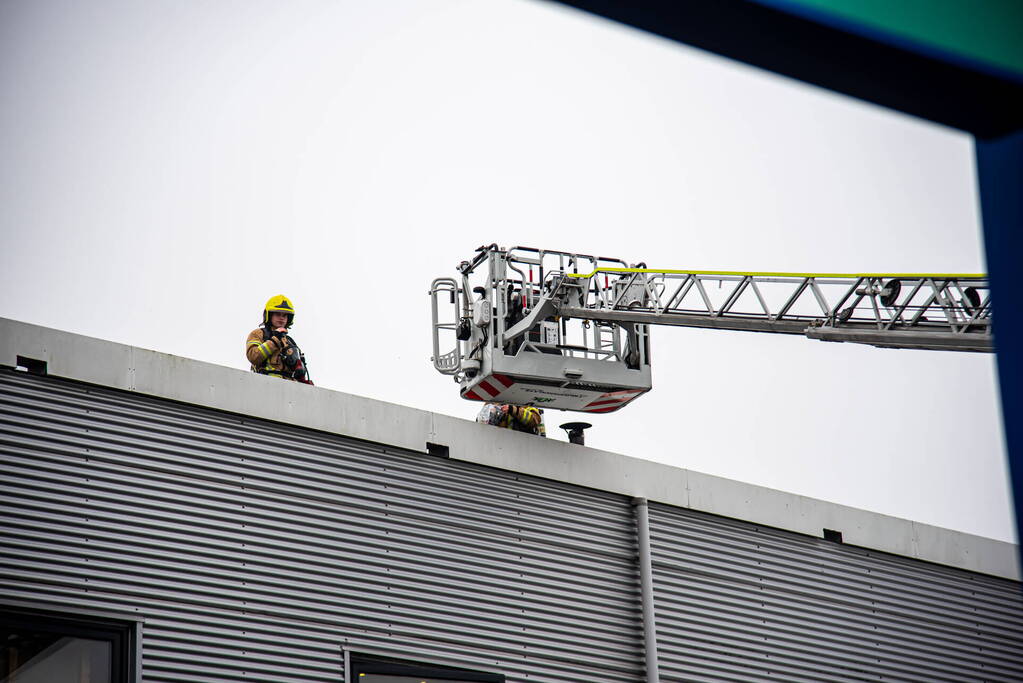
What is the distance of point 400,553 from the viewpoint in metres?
12.7

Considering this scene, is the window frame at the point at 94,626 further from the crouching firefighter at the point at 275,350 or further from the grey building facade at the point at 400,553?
the crouching firefighter at the point at 275,350

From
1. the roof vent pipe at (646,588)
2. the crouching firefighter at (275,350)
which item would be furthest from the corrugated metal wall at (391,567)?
the crouching firefighter at (275,350)

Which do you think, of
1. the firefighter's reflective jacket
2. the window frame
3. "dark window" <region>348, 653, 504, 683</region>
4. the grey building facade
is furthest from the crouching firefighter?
the window frame

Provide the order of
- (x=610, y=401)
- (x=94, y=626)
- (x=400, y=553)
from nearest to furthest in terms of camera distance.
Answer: (x=94, y=626), (x=400, y=553), (x=610, y=401)

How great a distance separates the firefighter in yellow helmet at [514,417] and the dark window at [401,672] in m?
5.06

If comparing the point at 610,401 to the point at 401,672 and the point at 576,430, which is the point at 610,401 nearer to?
the point at 576,430

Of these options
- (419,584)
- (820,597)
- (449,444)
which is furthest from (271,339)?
(820,597)

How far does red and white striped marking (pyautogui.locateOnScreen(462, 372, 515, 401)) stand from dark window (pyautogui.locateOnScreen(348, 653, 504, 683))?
5140 millimetres

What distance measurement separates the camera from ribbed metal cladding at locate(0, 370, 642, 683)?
1064 cm

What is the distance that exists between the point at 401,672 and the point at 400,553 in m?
1.19

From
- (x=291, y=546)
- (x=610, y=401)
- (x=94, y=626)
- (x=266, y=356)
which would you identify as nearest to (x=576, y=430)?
(x=610, y=401)

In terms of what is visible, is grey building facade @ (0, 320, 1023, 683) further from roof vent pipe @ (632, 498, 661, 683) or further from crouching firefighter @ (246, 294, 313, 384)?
crouching firefighter @ (246, 294, 313, 384)

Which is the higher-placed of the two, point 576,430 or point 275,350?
point 275,350

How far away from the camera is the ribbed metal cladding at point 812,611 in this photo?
14.6 m
